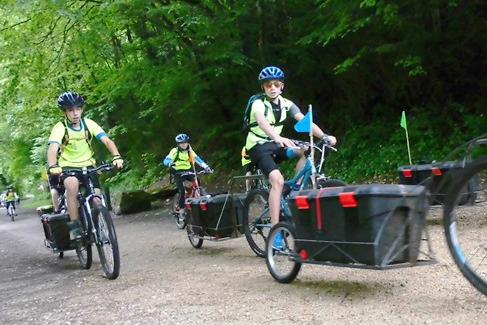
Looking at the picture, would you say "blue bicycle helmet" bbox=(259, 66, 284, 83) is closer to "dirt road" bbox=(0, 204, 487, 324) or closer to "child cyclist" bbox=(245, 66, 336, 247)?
"child cyclist" bbox=(245, 66, 336, 247)

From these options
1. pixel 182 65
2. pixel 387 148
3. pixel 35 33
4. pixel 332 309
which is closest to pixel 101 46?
pixel 35 33

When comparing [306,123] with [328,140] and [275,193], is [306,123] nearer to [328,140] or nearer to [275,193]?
[328,140]

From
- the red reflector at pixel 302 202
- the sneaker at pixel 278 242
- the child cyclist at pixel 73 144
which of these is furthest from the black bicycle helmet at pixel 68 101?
the red reflector at pixel 302 202

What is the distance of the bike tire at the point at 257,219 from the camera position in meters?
6.25

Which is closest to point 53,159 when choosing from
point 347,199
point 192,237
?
point 192,237

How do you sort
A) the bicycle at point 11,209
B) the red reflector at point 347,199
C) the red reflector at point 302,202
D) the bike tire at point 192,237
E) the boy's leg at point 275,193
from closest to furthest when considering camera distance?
the red reflector at point 347,199 → the red reflector at point 302,202 → the boy's leg at point 275,193 → the bike tire at point 192,237 → the bicycle at point 11,209

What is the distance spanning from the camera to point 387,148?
1311 centimetres

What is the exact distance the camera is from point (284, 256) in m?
5.13

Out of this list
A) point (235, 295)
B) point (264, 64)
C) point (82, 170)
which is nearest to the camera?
point (235, 295)

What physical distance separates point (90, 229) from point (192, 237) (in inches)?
70.4

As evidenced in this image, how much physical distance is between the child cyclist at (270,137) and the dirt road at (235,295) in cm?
89

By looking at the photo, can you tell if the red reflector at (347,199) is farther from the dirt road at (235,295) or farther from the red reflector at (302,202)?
the dirt road at (235,295)

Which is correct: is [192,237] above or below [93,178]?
below

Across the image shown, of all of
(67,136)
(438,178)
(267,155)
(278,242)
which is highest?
(67,136)
